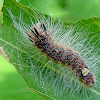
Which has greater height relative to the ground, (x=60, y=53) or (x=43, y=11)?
(x=43, y=11)

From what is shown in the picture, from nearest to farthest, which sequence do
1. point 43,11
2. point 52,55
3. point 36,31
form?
point 36,31
point 52,55
point 43,11

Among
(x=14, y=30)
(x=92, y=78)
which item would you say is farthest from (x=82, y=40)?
(x=14, y=30)

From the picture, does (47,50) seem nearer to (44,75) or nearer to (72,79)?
(44,75)

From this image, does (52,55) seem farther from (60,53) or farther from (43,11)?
(43,11)

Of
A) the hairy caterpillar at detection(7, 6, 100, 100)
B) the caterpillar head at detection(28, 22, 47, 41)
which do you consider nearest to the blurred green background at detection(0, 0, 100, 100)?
the hairy caterpillar at detection(7, 6, 100, 100)

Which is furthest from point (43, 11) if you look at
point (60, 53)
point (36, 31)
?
point (60, 53)

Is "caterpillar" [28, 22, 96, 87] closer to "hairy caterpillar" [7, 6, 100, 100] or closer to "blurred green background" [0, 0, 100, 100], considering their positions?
"hairy caterpillar" [7, 6, 100, 100]

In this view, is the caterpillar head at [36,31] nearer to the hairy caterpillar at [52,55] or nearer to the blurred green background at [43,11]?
the hairy caterpillar at [52,55]

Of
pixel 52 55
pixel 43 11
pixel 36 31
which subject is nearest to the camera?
pixel 36 31
